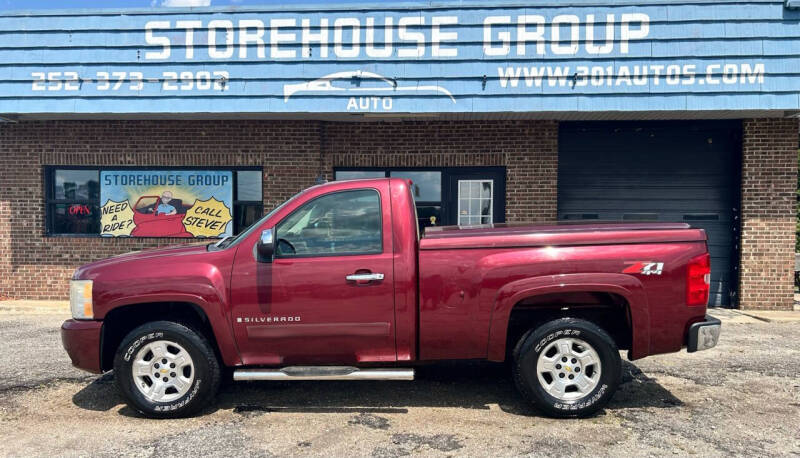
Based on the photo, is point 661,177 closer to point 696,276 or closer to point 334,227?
point 696,276

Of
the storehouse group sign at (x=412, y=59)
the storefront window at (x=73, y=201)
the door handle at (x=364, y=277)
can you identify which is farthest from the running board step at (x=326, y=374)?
the storefront window at (x=73, y=201)

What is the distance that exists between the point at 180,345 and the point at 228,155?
5701 mm

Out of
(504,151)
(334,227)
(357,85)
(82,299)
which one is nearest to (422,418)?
(334,227)

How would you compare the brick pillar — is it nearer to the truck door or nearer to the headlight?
the truck door

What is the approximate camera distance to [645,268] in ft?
13.3

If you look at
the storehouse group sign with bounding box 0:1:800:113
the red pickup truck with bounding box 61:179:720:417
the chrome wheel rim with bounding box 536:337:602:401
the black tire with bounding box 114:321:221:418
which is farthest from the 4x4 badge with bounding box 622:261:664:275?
the storehouse group sign with bounding box 0:1:800:113

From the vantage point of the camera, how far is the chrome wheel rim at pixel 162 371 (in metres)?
4.17

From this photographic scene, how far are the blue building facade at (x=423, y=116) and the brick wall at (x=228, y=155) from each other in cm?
3

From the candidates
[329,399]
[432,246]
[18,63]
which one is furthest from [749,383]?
[18,63]

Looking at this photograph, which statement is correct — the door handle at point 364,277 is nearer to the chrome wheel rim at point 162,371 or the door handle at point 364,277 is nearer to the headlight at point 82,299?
the chrome wheel rim at point 162,371

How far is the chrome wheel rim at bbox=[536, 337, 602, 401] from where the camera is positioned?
4121 millimetres

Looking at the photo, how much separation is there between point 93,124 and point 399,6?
559 cm

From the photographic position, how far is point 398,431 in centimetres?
396

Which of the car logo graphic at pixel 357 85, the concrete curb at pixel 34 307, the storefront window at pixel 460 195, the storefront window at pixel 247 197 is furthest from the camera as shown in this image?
the storefront window at pixel 247 197
